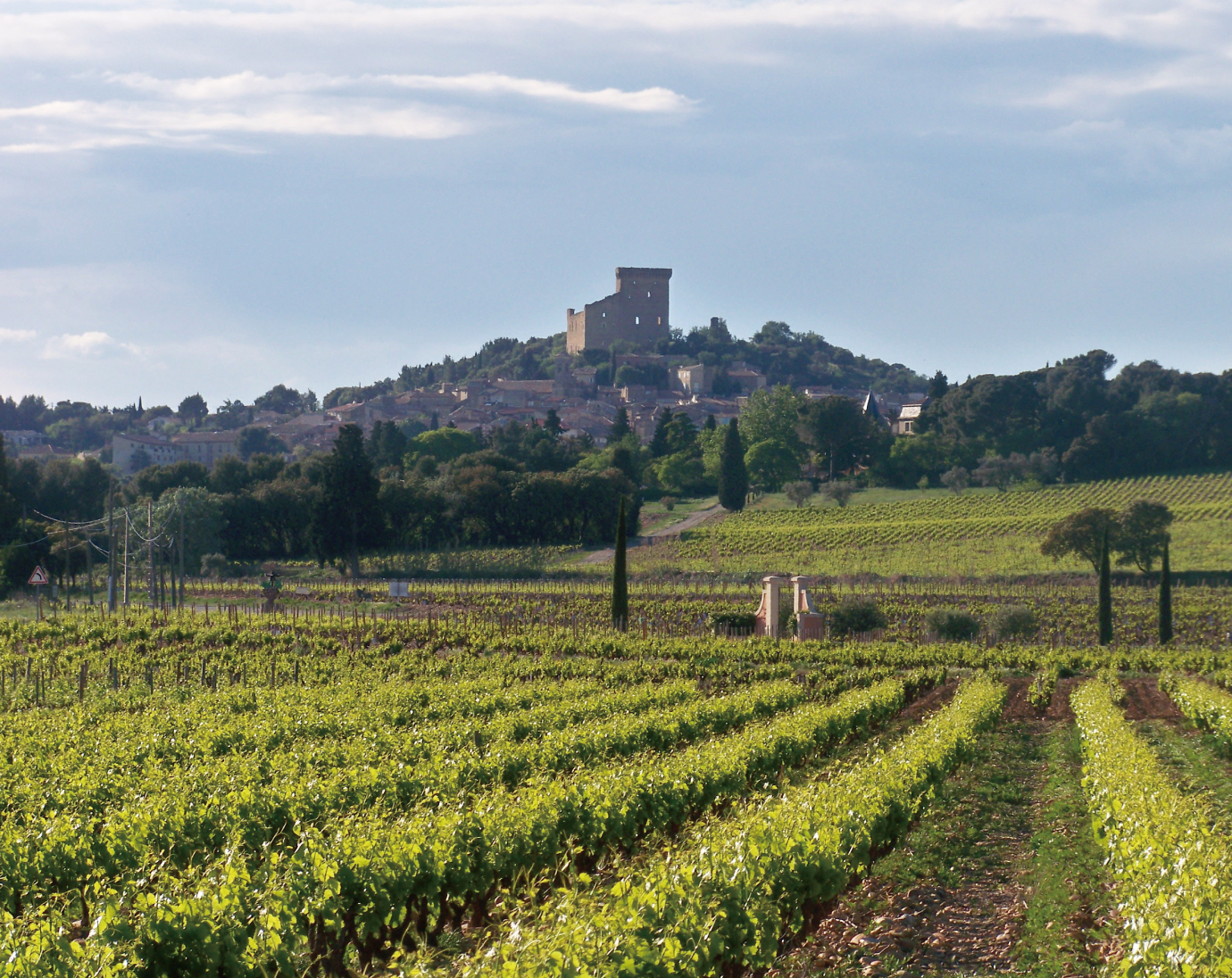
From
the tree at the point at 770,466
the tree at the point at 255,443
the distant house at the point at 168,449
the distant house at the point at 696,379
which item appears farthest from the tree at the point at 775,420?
the distant house at the point at 168,449

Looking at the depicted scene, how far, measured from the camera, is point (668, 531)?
243ft

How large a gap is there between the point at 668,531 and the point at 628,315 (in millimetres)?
120128

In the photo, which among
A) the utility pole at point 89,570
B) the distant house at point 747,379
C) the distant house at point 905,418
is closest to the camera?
the utility pole at point 89,570

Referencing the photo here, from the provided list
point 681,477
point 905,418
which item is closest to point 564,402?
point 905,418

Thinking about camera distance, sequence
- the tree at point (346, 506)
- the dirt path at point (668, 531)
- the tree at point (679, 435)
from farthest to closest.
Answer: the tree at point (679, 435)
the dirt path at point (668, 531)
the tree at point (346, 506)

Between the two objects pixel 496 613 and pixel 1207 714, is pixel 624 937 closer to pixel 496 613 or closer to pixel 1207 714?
pixel 1207 714

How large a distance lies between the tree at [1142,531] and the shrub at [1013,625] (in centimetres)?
1740

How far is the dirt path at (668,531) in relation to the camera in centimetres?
6169

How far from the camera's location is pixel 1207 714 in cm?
1872

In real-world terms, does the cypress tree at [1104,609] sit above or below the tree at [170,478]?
below

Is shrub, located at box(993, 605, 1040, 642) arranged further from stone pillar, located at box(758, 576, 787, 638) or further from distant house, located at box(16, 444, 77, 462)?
distant house, located at box(16, 444, 77, 462)

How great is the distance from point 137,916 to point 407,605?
37727 millimetres

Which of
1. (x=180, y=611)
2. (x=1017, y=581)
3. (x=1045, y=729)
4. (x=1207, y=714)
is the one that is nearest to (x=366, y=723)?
(x=1045, y=729)

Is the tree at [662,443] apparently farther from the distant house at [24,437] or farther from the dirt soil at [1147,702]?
the distant house at [24,437]
